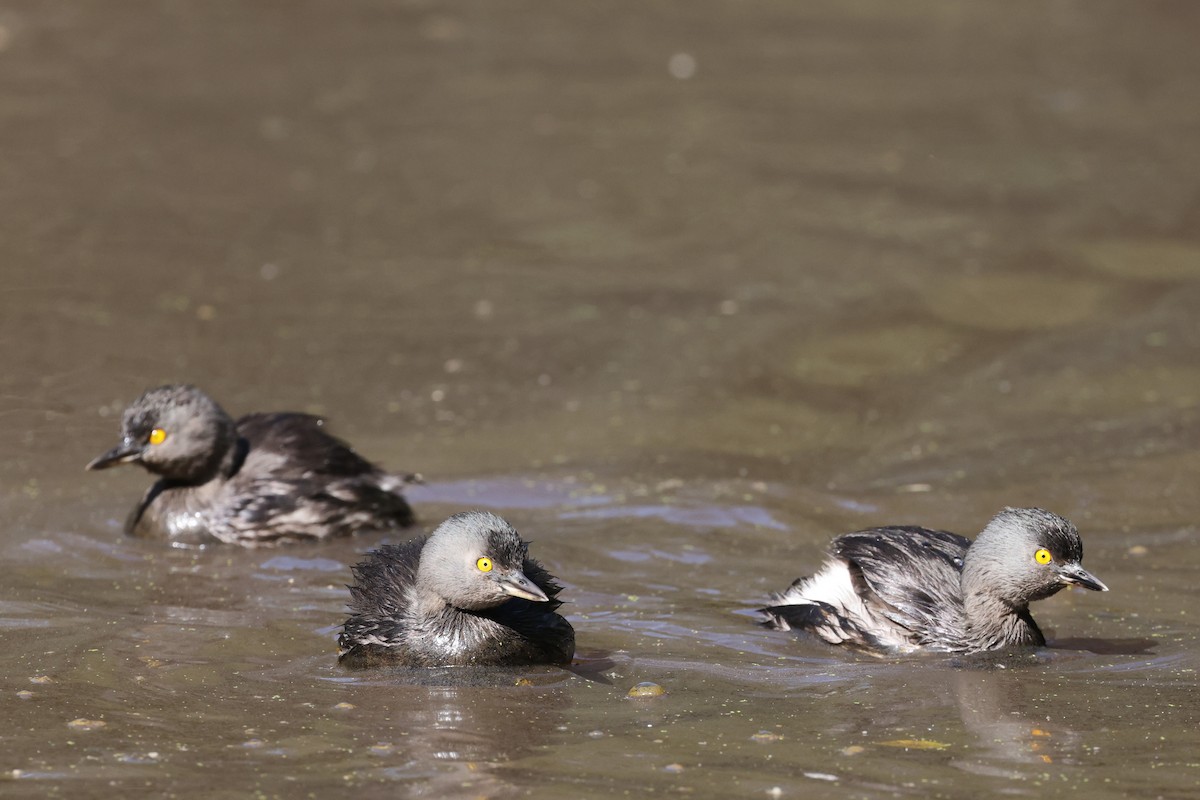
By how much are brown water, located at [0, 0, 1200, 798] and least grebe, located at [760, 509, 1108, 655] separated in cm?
28

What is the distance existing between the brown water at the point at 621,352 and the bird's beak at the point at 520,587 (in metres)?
0.37

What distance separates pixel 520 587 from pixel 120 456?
3401 mm

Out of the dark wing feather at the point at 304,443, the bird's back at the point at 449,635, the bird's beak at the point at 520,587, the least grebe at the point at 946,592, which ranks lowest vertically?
the bird's back at the point at 449,635

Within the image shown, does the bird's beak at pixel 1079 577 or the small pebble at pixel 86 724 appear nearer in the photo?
the small pebble at pixel 86 724

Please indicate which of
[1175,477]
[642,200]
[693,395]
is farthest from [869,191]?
[1175,477]

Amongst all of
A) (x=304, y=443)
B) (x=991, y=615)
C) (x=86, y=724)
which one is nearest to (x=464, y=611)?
(x=86, y=724)

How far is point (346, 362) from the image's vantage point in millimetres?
11594

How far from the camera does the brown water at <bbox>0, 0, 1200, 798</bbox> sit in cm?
614

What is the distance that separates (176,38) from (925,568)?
41.9 ft

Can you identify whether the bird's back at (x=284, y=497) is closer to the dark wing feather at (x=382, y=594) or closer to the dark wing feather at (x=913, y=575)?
the dark wing feather at (x=382, y=594)

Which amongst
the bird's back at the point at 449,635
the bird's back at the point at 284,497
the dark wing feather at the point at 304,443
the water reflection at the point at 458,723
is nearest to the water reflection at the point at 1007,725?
the water reflection at the point at 458,723

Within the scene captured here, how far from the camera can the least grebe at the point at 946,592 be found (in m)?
7.32

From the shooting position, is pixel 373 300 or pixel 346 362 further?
pixel 373 300

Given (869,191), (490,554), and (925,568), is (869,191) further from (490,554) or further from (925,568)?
(490,554)
